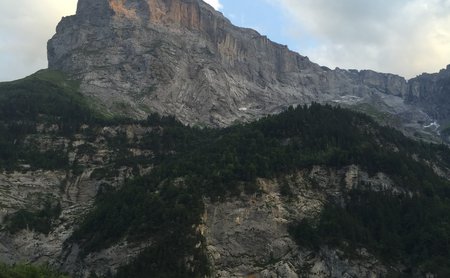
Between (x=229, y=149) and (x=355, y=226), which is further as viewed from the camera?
(x=229, y=149)

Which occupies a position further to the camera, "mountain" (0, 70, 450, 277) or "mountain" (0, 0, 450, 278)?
"mountain" (0, 70, 450, 277)

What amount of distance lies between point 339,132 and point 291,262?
62.4 meters

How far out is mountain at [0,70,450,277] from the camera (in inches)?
5458

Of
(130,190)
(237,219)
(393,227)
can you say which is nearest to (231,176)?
(237,219)

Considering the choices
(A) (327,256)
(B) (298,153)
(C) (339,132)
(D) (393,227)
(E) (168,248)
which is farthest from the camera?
(C) (339,132)

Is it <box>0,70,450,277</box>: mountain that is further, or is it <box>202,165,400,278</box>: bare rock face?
<box>0,70,450,277</box>: mountain

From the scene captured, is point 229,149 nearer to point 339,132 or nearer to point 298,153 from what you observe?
point 298,153

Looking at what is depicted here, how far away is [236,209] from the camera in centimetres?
15162

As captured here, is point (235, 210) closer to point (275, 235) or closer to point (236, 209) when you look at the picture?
point (236, 209)

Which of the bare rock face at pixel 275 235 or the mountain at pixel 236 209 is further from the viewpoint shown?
the mountain at pixel 236 209

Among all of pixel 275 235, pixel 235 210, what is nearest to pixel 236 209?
pixel 235 210

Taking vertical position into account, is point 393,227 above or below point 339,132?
below

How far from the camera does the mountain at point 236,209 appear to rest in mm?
138625

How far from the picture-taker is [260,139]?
185 m
